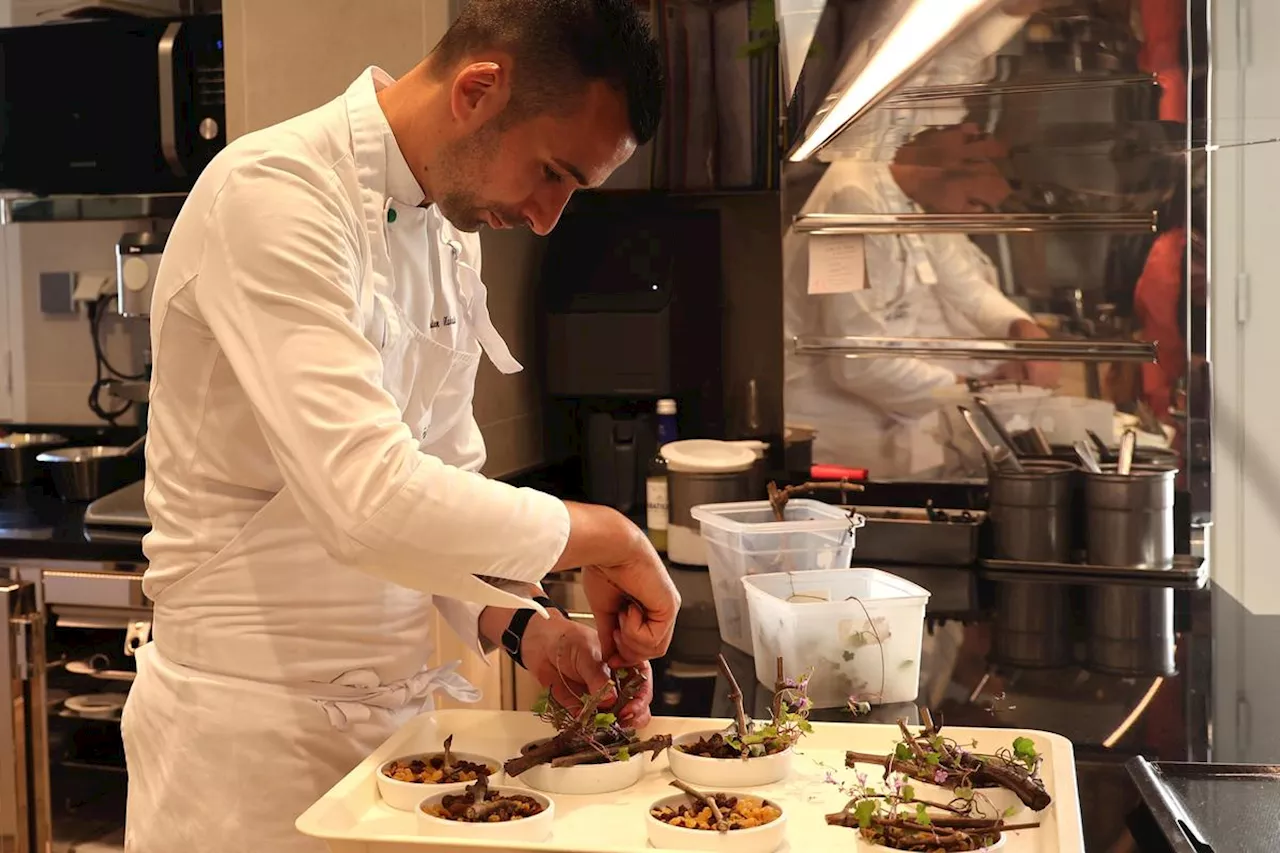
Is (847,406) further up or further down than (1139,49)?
further down

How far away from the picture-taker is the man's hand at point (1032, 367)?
8.62 feet

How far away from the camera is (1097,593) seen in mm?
2299

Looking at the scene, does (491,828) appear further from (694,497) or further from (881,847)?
(694,497)

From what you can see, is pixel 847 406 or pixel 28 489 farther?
pixel 28 489

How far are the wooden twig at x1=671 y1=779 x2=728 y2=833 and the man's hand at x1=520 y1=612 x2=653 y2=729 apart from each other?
13 cm

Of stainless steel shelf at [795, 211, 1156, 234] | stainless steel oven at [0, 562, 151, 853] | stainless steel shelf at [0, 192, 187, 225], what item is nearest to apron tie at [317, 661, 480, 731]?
stainless steel oven at [0, 562, 151, 853]

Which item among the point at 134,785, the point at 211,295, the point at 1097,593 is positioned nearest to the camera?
the point at 211,295

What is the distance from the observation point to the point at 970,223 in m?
2.63

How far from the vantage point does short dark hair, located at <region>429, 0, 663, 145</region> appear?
1.22 m

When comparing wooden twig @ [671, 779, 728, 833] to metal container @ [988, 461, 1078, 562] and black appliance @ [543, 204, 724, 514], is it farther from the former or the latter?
black appliance @ [543, 204, 724, 514]

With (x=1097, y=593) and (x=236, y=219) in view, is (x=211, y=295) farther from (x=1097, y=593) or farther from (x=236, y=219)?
(x=1097, y=593)

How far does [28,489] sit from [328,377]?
2.48m

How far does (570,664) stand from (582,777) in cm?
22

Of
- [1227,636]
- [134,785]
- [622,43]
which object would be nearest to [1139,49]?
[1227,636]
